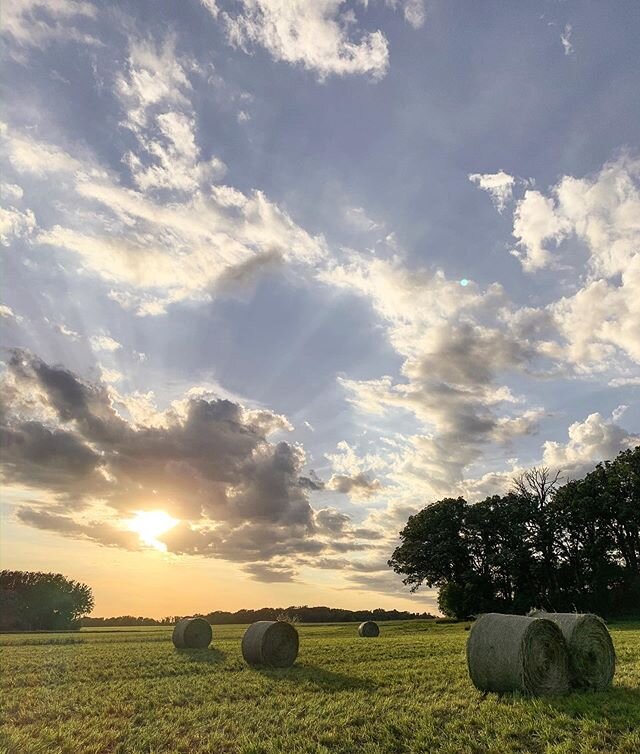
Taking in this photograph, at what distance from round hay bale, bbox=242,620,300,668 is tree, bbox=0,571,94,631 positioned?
7704 centimetres

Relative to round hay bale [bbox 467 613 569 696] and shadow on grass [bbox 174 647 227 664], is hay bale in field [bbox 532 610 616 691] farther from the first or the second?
shadow on grass [bbox 174 647 227 664]

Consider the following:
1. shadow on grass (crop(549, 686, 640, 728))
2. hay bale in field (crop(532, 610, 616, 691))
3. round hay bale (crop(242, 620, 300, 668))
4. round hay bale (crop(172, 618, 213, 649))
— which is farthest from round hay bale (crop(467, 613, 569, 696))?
round hay bale (crop(172, 618, 213, 649))

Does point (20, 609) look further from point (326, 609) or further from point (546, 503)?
point (546, 503)

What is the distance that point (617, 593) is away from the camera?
52.6m

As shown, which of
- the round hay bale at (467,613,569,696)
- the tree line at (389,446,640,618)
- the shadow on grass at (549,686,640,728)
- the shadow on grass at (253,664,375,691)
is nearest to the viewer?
the shadow on grass at (549,686,640,728)

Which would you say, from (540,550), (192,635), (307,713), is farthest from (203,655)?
(540,550)

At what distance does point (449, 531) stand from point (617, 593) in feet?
52.0

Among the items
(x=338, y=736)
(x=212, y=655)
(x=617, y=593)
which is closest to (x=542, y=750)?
(x=338, y=736)

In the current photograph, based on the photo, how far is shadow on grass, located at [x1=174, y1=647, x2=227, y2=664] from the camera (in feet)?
72.8

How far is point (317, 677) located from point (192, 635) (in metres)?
13.3

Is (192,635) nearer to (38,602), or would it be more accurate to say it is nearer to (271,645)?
→ (271,645)

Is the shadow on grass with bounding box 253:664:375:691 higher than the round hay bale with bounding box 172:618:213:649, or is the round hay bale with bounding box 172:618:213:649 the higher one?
the round hay bale with bounding box 172:618:213:649

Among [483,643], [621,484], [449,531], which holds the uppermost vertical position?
[621,484]

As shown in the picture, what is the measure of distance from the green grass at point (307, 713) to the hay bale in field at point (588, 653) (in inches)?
Answer: 17.9
